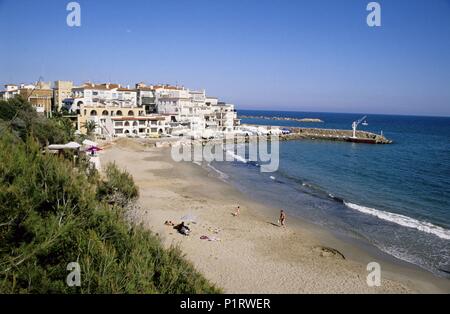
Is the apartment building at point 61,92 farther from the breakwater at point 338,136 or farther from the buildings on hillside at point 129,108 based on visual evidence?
the breakwater at point 338,136

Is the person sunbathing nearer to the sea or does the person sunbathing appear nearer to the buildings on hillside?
the sea

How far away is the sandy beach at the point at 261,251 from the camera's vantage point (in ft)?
41.9

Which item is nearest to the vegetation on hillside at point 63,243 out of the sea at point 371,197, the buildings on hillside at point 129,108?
the sea at point 371,197

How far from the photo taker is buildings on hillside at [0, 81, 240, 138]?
56125 mm

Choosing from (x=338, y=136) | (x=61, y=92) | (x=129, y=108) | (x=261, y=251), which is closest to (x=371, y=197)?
(x=261, y=251)

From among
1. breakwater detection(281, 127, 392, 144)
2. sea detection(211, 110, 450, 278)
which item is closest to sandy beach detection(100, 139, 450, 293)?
sea detection(211, 110, 450, 278)

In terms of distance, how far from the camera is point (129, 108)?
61.5 m

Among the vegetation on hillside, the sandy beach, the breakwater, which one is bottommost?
the sandy beach

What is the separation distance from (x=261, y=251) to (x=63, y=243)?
10.2 m

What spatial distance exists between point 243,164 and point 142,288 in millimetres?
35783

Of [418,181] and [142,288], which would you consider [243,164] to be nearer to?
[418,181]

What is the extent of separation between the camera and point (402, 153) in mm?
57031

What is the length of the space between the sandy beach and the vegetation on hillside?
1702 millimetres

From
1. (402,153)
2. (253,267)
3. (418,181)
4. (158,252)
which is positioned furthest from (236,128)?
(158,252)
